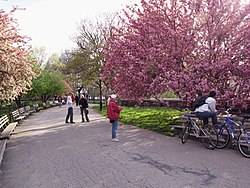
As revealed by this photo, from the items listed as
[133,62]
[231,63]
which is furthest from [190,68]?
[133,62]

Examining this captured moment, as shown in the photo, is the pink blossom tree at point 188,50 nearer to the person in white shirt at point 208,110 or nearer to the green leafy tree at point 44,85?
the person in white shirt at point 208,110

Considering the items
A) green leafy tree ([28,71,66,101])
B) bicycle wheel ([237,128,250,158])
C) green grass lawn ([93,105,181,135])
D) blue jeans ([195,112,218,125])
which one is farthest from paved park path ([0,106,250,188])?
green leafy tree ([28,71,66,101])

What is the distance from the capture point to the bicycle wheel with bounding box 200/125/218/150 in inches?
308

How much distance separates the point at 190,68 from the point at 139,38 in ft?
8.75

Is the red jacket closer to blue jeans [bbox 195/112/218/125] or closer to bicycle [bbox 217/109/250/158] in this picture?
blue jeans [bbox 195/112/218/125]

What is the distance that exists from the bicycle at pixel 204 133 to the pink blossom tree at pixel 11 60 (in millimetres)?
7224

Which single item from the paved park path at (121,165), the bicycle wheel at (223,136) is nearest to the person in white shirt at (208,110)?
the bicycle wheel at (223,136)

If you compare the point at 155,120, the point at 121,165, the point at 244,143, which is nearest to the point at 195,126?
the point at 244,143

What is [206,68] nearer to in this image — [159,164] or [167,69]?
[167,69]

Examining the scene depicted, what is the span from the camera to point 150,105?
31953 mm

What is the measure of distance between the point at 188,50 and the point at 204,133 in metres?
4.21

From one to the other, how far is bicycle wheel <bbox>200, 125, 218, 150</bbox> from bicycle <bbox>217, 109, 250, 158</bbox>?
0.15 metres

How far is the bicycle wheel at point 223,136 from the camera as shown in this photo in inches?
303

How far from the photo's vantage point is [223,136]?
7883 millimetres
